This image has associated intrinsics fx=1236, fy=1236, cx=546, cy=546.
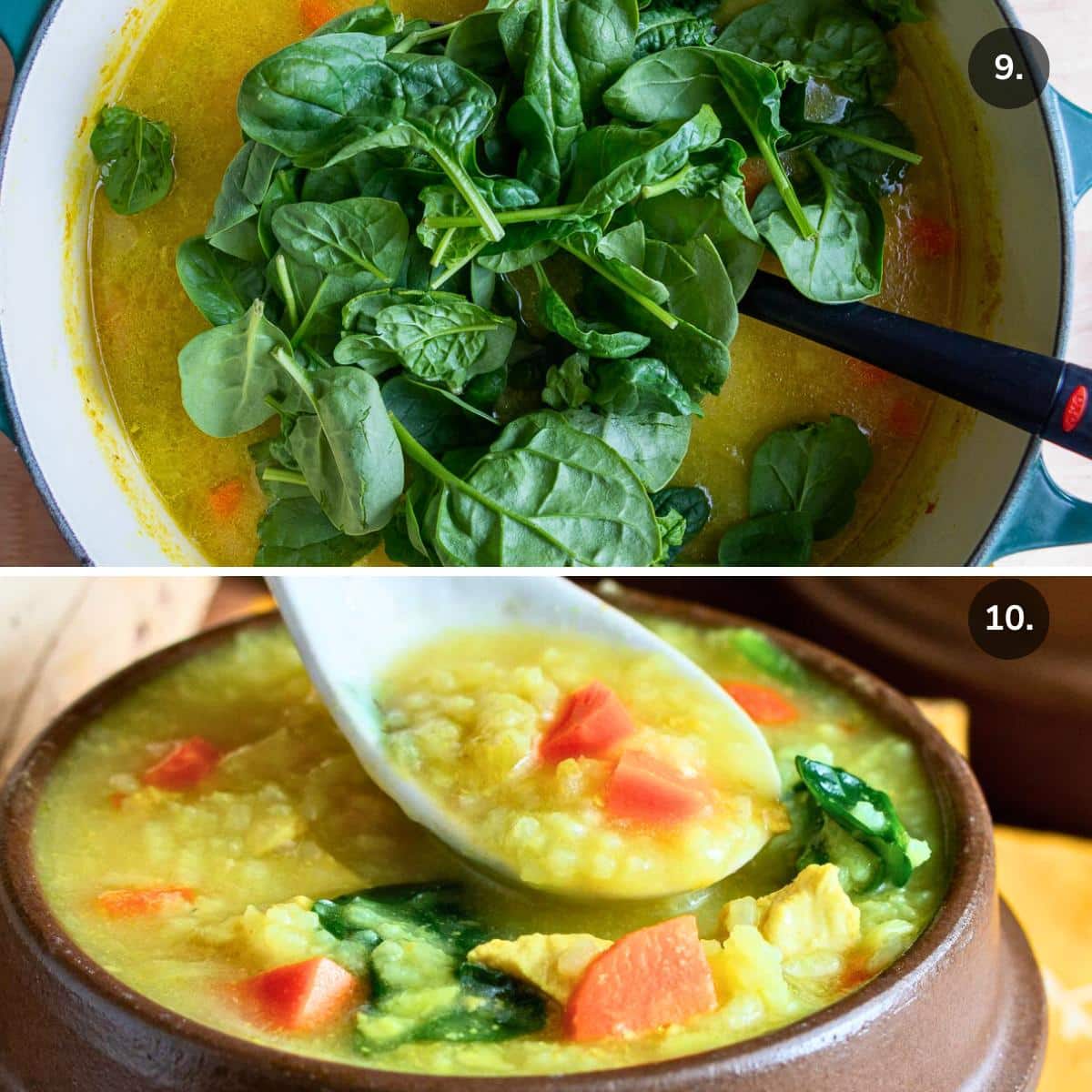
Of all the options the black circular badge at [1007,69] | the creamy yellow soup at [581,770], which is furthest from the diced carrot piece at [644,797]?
the black circular badge at [1007,69]

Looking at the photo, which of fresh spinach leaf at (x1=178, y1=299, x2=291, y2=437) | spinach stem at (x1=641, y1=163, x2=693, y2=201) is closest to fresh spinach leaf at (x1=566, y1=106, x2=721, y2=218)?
spinach stem at (x1=641, y1=163, x2=693, y2=201)

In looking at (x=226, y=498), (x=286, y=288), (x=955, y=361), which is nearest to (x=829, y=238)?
(x=955, y=361)

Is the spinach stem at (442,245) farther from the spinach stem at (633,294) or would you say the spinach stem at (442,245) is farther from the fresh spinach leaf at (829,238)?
the fresh spinach leaf at (829,238)

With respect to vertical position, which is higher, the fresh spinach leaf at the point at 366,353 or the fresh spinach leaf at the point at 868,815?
the fresh spinach leaf at the point at 366,353

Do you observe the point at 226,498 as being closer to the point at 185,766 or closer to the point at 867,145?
the point at 185,766

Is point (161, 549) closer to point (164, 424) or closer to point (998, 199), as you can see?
point (164, 424)
